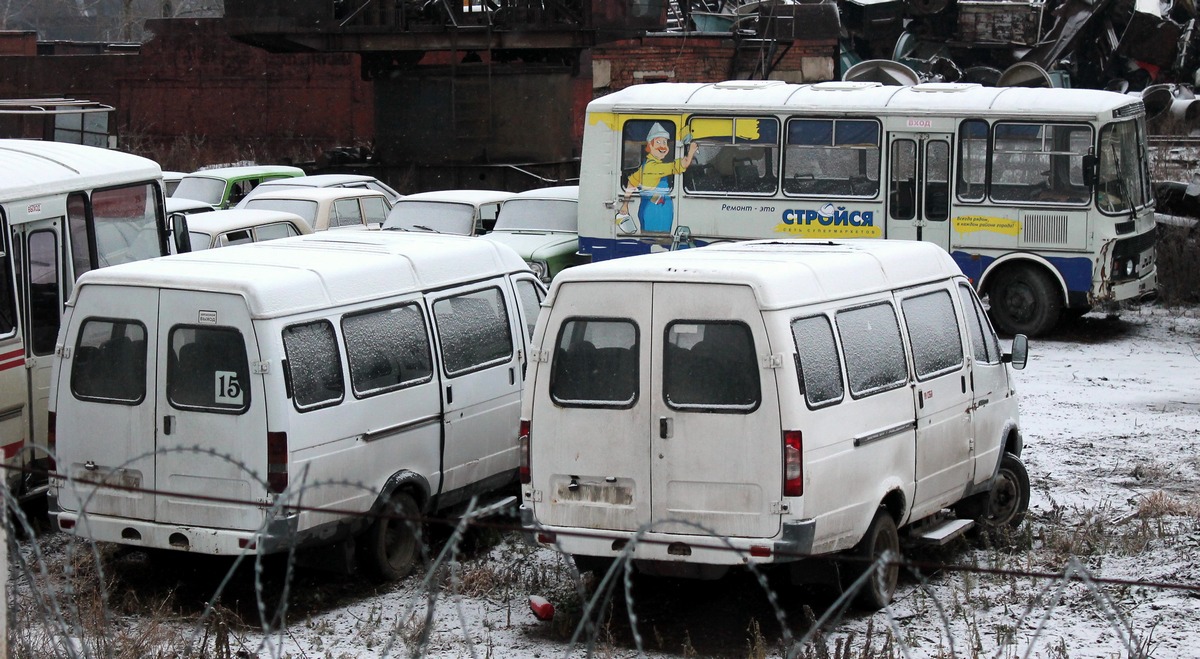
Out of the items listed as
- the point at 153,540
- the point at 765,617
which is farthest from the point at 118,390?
the point at 765,617

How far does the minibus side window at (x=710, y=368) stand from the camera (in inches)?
290

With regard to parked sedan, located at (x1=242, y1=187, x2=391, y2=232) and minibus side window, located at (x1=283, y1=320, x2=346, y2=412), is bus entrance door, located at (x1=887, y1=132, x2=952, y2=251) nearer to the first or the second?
parked sedan, located at (x1=242, y1=187, x2=391, y2=232)

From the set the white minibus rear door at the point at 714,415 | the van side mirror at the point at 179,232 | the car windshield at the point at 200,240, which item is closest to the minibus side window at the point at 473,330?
the white minibus rear door at the point at 714,415

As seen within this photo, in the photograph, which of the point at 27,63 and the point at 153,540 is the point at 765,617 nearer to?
the point at 153,540

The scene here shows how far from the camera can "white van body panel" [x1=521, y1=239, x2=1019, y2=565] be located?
7309 millimetres

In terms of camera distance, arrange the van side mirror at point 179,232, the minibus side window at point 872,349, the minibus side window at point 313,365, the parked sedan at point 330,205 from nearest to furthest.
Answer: the minibus side window at point 872,349
the minibus side window at point 313,365
the van side mirror at point 179,232
the parked sedan at point 330,205

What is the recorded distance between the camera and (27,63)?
39438mm

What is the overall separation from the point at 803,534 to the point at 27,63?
3715 cm

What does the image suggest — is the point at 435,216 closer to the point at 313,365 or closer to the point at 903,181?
the point at 903,181

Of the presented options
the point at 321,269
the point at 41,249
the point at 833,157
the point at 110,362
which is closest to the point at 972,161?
the point at 833,157

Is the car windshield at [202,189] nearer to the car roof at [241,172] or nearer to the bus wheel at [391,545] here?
the car roof at [241,172]

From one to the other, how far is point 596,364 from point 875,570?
1.91 m

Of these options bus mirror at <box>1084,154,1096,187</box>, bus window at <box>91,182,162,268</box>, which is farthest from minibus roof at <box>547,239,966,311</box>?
bus mirror at <box>1084,154,1096,187</box>

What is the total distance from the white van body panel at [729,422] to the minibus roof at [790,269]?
0.04 feet
